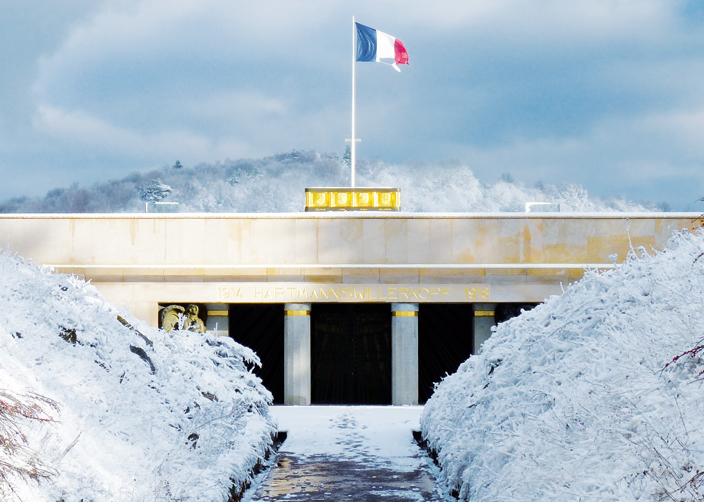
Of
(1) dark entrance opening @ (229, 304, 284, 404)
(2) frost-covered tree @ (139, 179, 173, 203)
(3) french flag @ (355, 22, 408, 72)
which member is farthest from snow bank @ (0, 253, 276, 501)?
(2) frost-covered tree @ (139, 179, 173, 203)

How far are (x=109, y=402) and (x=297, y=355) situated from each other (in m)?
17.6

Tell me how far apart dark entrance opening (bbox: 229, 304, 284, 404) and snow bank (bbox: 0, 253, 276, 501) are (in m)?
14.0

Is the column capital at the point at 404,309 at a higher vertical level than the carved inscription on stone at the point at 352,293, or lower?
lower

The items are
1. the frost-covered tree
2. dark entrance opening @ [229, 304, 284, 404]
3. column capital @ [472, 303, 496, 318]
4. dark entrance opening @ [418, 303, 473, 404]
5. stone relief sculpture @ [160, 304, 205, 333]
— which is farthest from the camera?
the frost-covered tree

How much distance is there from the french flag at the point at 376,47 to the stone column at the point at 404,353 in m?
11.0

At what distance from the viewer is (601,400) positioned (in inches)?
348

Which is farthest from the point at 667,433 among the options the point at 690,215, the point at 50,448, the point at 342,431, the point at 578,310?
the point at 690,215

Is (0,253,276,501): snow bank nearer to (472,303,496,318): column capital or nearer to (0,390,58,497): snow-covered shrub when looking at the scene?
(0,390,58,497): snow-covered shrub

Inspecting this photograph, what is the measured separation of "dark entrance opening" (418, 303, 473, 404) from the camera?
30.9 metres

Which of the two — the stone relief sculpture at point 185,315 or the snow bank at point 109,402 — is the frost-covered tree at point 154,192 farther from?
the snow bank at point 109,402

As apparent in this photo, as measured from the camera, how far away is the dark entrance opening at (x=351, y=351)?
1203 inches

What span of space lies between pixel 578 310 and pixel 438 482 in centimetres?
390

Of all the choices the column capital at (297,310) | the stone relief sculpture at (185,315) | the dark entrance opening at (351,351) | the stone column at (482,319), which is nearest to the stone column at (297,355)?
the column capital at (297,310)

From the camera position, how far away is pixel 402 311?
2894 centimetres
